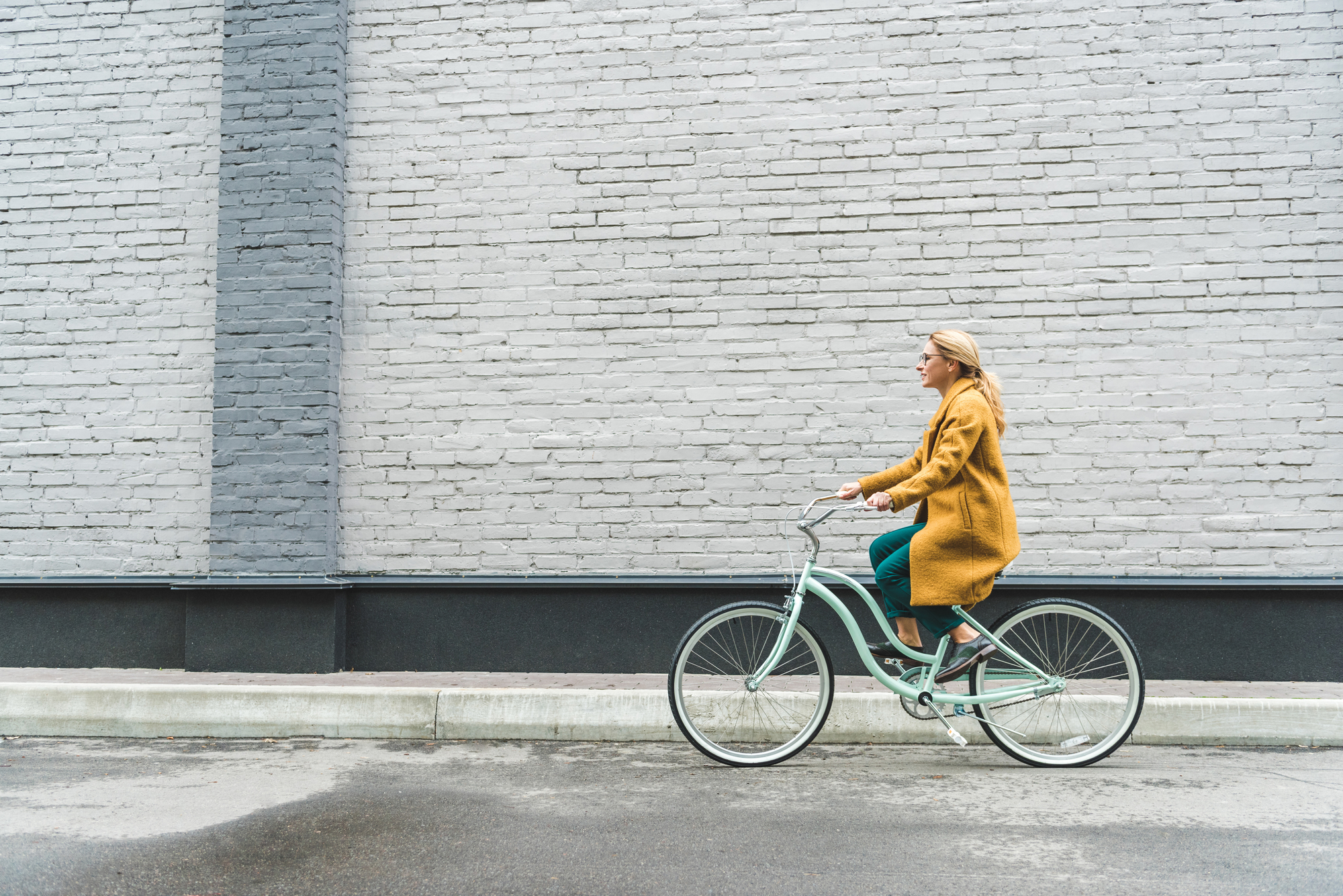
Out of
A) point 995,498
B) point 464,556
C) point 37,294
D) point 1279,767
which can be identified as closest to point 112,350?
point 37,294

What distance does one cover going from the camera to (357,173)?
6.91 meters

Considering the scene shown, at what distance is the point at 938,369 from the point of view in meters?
4.61

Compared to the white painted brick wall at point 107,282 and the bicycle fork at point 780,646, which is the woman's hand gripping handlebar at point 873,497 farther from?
the white painted brick wall at point 107,282

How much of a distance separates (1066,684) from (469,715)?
2.96 m

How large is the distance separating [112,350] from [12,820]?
13.2 ft

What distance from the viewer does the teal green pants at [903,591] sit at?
4508mm

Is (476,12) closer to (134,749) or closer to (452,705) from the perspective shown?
(452,705)

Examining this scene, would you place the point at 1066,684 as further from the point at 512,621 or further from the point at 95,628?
the point at 95,628

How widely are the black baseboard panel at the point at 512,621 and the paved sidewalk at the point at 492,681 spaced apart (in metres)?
0.10

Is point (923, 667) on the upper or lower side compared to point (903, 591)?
lower

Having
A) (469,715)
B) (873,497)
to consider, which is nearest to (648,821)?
(873,497)

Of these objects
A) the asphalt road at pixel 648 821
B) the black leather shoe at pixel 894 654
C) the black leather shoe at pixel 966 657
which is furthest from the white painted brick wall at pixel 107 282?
the black leather shoe at pixel 966 657

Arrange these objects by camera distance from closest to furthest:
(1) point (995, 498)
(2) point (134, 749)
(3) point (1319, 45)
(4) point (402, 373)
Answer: (1) point (995, 498) < (2) point (134, 749) < (3) point (1319, 45) < (4) point (402, 373)

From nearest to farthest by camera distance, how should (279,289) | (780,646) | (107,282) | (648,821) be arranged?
(648,821) < (780,646) < (279,289) < (107,282)
